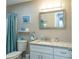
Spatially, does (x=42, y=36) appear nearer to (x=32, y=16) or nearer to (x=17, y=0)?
(x=32, y=16)

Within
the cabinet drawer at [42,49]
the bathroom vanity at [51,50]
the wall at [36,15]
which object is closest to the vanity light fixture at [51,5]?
the wall at [36,15]

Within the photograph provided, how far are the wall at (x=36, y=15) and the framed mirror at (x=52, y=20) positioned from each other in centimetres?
11

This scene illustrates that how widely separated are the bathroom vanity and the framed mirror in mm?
565

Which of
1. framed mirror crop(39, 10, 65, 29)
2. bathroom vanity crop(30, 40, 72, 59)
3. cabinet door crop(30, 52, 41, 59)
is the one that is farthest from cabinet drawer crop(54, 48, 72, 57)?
framed mirror crop(39, 10, 65, 29)

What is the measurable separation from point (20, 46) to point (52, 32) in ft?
3.69

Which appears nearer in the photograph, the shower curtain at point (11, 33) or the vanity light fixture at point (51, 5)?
the vanity light fixture at point (51, 5)

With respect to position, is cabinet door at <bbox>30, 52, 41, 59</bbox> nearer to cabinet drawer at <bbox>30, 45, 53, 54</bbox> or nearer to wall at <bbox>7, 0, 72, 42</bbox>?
cabinet drawer at <bbox>30, 45, 53, 54</bbox>

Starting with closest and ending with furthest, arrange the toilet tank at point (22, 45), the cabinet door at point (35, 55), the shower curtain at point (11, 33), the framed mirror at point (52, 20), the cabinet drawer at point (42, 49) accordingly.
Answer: the cabinet drawer at point (42, 49), the cabinet door at point (35, 55), the framed mirror at point (52, 20), the toilet tank at point (22, 45), the shower curtain at point (11, 33)

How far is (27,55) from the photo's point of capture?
3576 mm

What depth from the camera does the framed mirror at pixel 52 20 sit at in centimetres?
312

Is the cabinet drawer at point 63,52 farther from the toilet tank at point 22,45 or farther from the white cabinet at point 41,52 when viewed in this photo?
the toilet tank at point 22,45

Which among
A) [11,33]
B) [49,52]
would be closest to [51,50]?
[49,52]

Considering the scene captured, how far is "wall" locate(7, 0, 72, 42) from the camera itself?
3047mm

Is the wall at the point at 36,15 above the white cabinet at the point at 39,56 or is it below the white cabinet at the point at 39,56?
above
